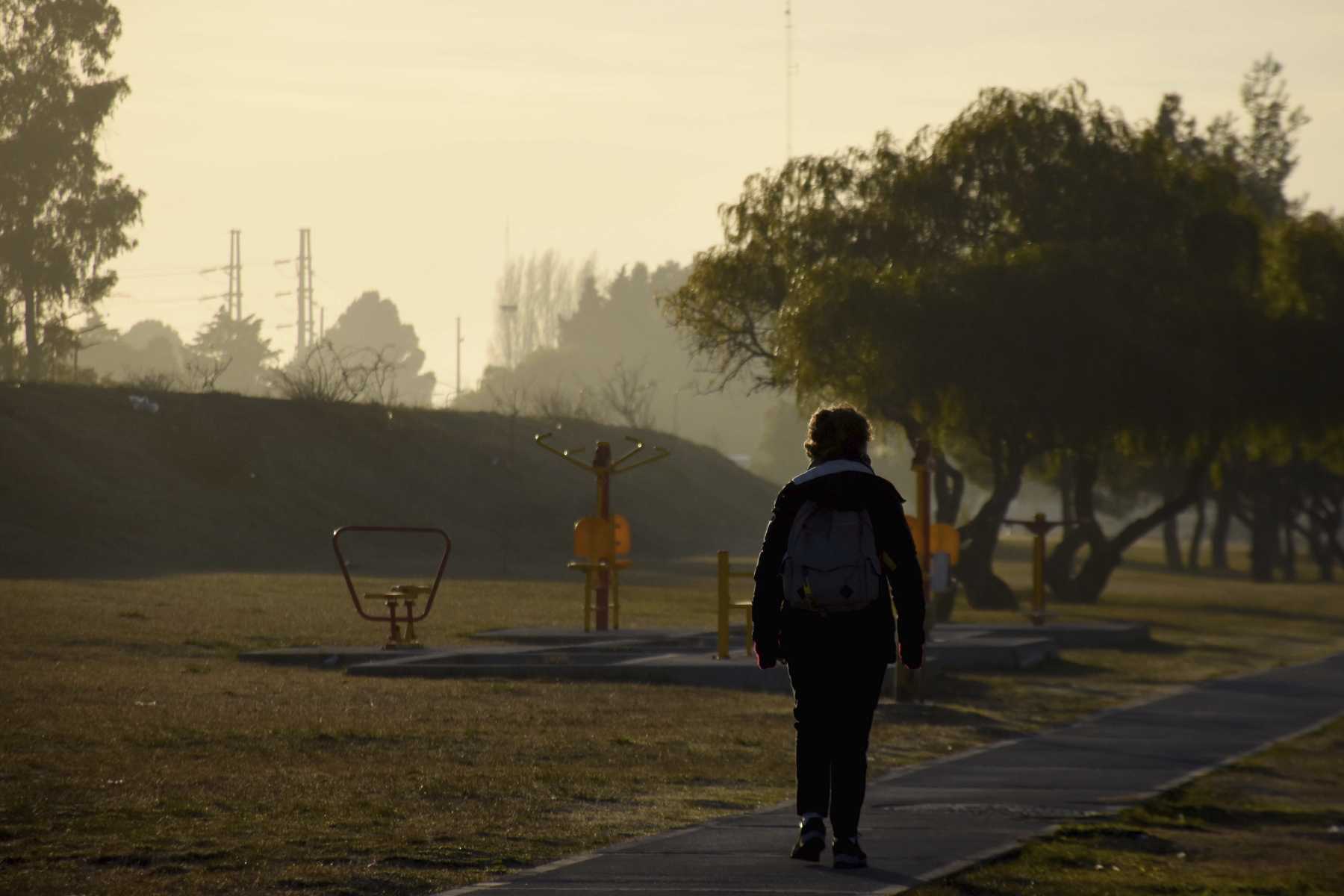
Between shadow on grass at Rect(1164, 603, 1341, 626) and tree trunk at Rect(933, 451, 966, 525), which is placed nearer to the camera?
shadow on grass at Rect(1164, 603, 1341, 626)

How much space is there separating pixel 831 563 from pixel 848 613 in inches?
9.1

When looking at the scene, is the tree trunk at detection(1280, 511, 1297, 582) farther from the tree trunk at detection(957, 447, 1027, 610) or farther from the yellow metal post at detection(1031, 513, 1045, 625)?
the yellow metal post at detection(1031, 513, 1045, 625)

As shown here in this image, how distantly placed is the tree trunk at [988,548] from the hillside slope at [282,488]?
13.4m

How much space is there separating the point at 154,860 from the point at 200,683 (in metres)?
8.74

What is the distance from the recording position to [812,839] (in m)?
8.45

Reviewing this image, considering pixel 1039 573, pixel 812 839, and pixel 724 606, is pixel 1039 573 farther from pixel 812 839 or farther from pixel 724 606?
pixel 812 839

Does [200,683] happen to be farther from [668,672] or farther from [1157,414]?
[1157,414]

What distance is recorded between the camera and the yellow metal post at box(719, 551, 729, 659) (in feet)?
61.8

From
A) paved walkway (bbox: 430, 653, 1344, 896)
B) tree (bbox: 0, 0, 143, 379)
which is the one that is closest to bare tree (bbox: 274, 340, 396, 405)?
tree (bbox: 0, 0, 143, 379)

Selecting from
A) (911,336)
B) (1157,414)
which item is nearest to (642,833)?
(911,336)

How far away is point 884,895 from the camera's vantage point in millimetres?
7711

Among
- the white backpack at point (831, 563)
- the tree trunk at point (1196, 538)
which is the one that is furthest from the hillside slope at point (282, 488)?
the white backpack at point (831, 563)

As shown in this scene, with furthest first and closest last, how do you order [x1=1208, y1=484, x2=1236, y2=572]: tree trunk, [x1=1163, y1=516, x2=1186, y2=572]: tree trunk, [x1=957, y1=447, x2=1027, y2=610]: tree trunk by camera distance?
[x1=1163, y1=516, x2=1186, y2=572]: tree trunk, [x1=1208, y1=484, x2=1236, y2=572]: tree trunk, [x1=957, y1=447, x2=1027, y2=610]: tree trunk

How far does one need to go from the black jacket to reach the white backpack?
1.6 inches
